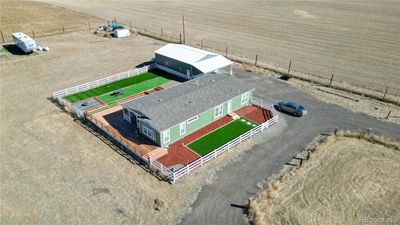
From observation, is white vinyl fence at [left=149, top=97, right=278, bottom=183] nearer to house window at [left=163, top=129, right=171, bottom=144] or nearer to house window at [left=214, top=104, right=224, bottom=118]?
house window at [left=163, top=129, right=171, bottom=144]

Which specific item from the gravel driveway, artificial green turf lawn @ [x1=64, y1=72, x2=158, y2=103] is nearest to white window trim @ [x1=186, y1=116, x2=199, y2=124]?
the gravel driveway

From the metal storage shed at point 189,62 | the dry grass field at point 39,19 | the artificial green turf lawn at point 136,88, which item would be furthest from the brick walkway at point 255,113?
the dry grass field at point 39,19

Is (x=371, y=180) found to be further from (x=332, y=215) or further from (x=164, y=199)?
(x=164, y=199)

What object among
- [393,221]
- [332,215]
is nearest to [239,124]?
[332,215]

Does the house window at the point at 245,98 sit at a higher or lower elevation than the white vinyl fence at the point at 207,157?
higher

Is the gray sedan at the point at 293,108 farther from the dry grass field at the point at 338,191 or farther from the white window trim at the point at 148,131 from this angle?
the white window trim at the point at 148,131
